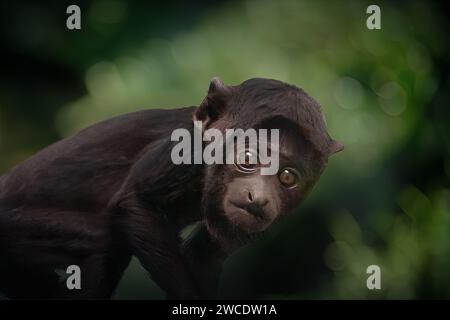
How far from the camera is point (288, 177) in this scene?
9.59 feet

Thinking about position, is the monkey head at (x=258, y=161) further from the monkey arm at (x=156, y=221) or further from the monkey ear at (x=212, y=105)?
the monkey arm at (x=156, y=221)

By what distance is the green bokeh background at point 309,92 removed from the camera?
357 cm

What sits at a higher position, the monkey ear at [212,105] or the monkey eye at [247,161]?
the monkey ear at [212,105]

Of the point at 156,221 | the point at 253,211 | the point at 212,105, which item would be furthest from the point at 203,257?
the point at 212,105

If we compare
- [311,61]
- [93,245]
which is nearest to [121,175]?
[93,245]

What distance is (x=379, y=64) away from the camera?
12.6ft

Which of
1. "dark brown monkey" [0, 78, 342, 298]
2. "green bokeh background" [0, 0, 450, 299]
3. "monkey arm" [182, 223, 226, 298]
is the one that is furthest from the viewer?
"green bokeh background" [0, 0, 450, 299]

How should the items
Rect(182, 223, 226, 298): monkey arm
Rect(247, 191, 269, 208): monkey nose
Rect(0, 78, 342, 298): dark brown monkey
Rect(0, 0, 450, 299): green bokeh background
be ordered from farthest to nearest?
Rect(0, 0, 450, 299): green bokeh background → Rect(182, 223, 226, 298): monkey arm → Rect(0, 78, 342, 298): dark brown monkey → Rect(247, 191, 269, 208): monkey nose

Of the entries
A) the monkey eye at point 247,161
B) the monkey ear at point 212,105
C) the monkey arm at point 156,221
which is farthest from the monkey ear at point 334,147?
the monkey arm at point 156,221

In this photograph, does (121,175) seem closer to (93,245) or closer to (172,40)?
(93,245)

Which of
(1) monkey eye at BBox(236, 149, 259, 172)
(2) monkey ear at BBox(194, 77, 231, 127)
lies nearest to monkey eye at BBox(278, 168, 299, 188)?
(1) monkey eye at BBox(236, 149, 259, 172)

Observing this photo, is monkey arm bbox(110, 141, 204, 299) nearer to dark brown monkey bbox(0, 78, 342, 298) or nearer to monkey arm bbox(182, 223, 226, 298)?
dark brown monkey bbox(0, 78, 342, 298)

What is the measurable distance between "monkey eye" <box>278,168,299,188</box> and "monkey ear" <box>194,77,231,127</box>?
0.36 metres

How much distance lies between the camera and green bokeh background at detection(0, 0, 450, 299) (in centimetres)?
357
